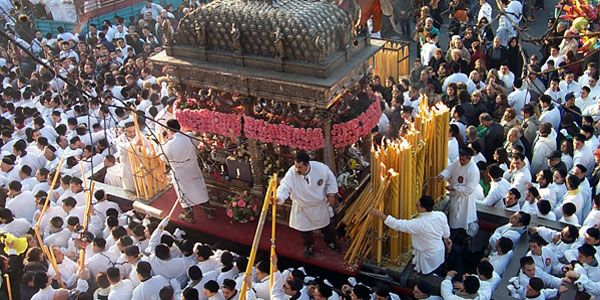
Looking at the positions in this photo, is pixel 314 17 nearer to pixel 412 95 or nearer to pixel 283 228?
pixel 283 228

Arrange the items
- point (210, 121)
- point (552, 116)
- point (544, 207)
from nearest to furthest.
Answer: point (544, 207)
point (210, 121)
point (552, 116)

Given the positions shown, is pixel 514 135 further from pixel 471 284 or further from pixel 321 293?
pixel 321 293

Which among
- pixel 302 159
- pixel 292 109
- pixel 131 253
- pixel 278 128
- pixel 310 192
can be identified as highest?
pixel 292 109

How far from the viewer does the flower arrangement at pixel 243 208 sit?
870 centimetres

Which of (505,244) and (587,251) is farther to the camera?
(505,244)

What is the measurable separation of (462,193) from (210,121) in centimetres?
370

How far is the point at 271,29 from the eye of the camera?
7914 mm

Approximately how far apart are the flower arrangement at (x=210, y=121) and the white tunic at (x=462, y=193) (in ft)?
9.95

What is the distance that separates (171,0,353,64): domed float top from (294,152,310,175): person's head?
1236mm

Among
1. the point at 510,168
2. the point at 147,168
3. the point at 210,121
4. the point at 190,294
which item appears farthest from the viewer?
the point at 147,168

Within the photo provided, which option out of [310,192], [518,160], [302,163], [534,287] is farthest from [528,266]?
[302,163]

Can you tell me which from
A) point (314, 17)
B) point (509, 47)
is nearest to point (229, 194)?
point (314, 17)

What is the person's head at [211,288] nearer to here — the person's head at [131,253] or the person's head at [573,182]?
the person's head at [131,253]

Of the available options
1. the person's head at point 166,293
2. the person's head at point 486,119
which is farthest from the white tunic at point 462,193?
the person's head at point 166,293
